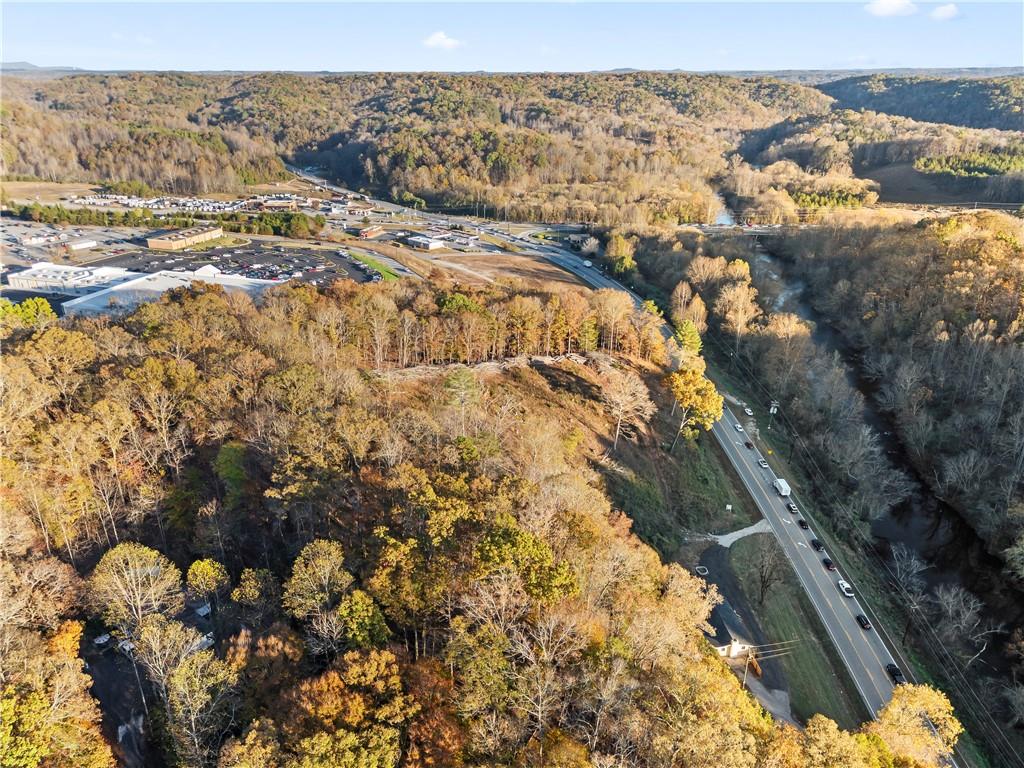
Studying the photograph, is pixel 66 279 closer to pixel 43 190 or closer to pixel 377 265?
pixel 377 265

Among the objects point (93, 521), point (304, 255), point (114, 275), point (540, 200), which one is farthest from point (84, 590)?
point (540, 200)

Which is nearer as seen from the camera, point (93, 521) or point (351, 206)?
point (93, 521)

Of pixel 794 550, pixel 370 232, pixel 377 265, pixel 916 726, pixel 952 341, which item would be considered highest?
pixel 370 232

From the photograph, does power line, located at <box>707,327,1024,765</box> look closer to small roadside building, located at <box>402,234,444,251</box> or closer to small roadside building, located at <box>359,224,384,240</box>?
small roadside building, located at <box>402,234,444,251</box>

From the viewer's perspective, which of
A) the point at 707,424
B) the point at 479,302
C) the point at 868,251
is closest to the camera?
the point at 707,424

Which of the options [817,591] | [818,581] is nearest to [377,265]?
[818,581]

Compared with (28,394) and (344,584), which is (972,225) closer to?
(344,584)
